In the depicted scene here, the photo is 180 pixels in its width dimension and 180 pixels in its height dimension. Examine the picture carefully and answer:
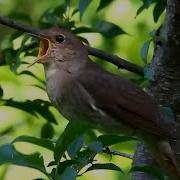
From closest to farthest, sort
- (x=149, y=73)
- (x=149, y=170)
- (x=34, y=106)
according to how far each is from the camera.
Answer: (x=149, y=170), (x=149, y=73), (x=34, y=106)

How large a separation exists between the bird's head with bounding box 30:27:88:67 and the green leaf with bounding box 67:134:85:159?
954 millimetres

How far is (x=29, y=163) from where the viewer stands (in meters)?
2.81

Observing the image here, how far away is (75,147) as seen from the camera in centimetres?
295

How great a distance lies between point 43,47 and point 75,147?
1.12m

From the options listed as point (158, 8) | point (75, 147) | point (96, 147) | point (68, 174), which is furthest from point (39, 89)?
point (68, 174)

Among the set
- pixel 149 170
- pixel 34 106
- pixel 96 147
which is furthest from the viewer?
pixel 34 106

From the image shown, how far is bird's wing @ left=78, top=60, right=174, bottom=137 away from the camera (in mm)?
3469

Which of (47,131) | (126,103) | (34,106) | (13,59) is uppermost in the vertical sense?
(126,103)

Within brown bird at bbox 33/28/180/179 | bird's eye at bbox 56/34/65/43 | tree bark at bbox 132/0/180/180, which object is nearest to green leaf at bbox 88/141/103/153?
brown bird at bbox 33/28/180/179

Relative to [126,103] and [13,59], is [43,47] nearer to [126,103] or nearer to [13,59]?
[13,59]

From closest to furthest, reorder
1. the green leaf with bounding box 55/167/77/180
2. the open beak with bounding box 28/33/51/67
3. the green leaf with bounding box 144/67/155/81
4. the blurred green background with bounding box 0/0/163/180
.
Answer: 1. the green leaf with bounding box 55/167/77/180
2. the green leaf with bounding box 144/67/155/81
3. the open beak with bounding box 28/33/51/67
4. the blurred green background with bounding box 0/0/163/180

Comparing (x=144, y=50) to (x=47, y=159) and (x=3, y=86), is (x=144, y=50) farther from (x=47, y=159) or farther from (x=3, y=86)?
(x=3, y=86)

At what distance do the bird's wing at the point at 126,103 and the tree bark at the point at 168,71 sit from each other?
83mm

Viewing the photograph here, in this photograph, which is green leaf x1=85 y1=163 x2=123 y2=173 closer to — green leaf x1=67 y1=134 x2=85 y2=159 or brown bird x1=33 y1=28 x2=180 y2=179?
green leaf x1=67 y1=134 x2=85 y2=159
